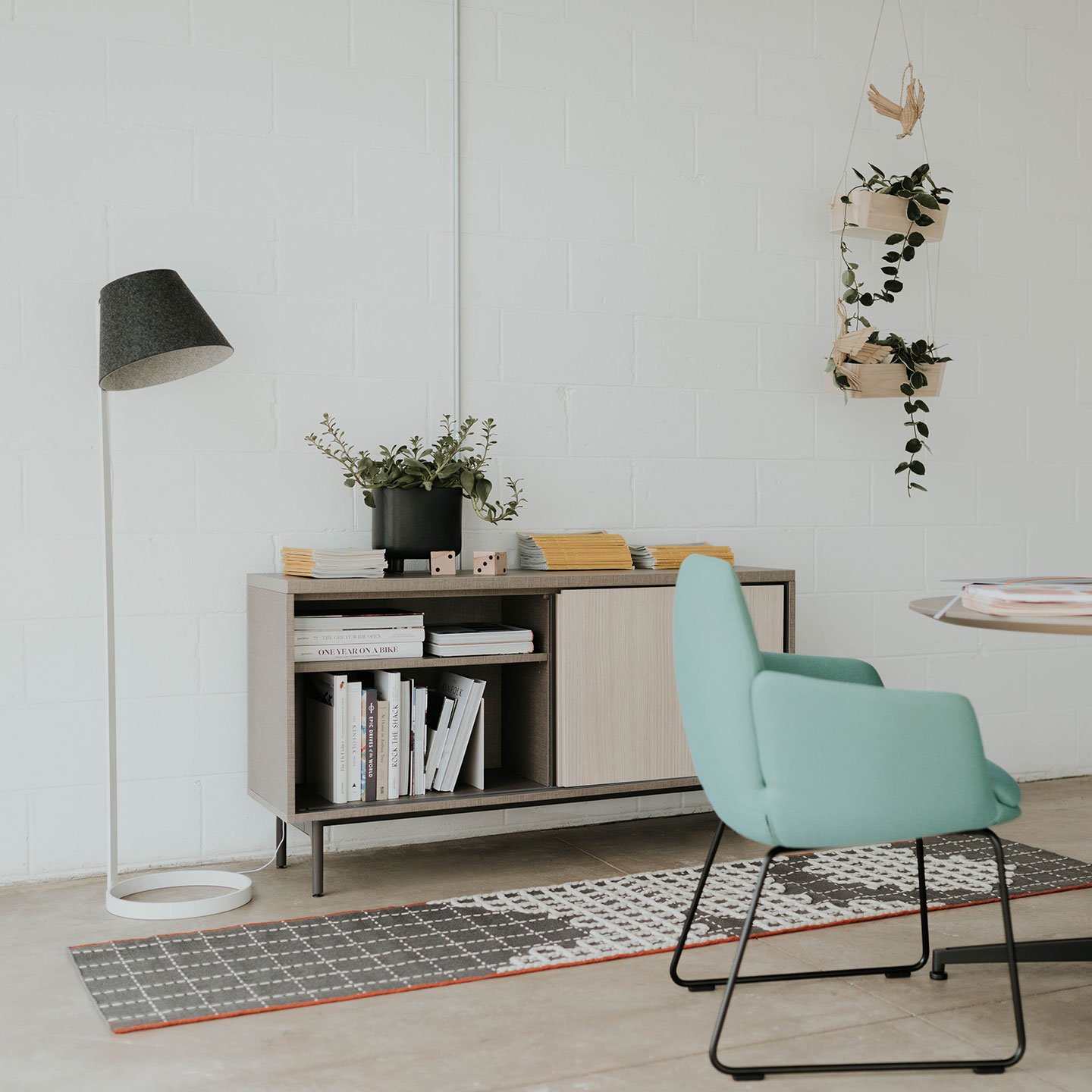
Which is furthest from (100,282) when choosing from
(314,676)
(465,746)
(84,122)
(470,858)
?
(470,858)

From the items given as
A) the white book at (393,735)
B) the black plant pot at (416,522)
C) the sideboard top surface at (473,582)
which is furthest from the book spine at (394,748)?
the black plant pot at (416,522)

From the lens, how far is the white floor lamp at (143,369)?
9.13 ft

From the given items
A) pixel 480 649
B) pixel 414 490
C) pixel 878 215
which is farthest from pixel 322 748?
pixel 878 215

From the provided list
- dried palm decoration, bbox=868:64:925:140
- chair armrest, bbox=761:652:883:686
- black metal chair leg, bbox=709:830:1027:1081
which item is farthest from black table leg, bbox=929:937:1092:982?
dried palm decoration, bbox=868:64:925:140

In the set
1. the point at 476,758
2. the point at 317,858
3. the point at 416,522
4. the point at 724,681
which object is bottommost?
the point at 317,858

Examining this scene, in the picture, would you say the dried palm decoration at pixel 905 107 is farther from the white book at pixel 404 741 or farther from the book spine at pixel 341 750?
the book spine at pixel 341 750

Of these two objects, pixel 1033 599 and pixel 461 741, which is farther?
pixel 461 741

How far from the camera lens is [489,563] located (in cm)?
322

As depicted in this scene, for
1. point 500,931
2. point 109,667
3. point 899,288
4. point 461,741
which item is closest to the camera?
point 500,931

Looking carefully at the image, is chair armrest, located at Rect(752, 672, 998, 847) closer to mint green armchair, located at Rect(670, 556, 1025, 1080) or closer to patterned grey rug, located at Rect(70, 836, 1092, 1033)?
mint green armchair, located at Rect(670, 556, 1025, 1080)

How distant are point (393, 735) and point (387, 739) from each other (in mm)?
17

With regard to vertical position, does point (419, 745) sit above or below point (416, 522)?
below

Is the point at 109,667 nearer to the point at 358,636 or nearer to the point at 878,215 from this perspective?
the point at 358,636

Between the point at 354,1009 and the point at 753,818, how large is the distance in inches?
32.7
